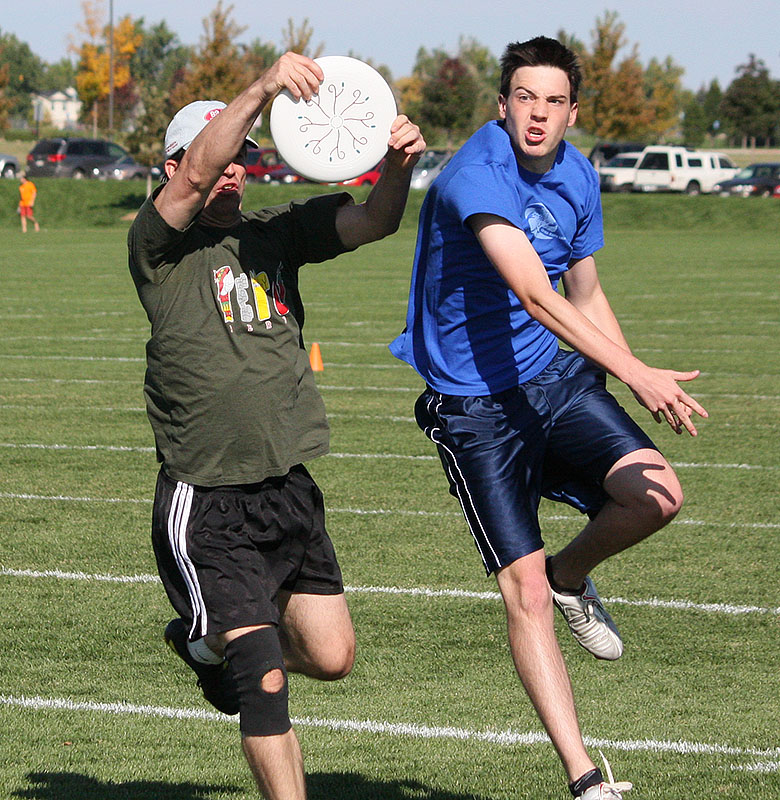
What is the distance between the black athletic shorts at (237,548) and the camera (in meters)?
3.89

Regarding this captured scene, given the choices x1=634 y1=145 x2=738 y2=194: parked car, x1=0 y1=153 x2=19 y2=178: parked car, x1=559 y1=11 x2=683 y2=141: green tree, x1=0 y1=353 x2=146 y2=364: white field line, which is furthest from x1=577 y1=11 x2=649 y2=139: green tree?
x1=0 y1=353 x2=146 y2=364: white field line

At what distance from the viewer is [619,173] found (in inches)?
2005

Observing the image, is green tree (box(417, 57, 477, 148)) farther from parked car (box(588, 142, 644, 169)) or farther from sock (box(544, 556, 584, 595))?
sock (box(544, 556, 584, 595))

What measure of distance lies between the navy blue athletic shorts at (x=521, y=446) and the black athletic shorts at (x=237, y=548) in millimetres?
533

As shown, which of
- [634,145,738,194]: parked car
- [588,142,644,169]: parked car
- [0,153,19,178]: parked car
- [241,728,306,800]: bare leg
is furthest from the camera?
[588,142,644,169]: parked car

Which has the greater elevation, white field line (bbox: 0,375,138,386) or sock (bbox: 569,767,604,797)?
sock (bbox: 569,767,604,797)

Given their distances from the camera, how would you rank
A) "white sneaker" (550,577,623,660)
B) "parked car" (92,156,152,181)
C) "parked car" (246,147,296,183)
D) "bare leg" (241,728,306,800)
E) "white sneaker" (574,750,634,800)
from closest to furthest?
"bare leg" (241,728,306,800)
"white sneaker" (574,750,634,800)
"white sneaker" (550,577,623,660)
"parked car" (246,147,296,183)
"parked car" (92,156,152,181)

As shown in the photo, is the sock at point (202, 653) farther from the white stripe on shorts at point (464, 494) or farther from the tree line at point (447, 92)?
the tree line at point (447, 92)

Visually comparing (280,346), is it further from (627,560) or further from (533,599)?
(627,560)

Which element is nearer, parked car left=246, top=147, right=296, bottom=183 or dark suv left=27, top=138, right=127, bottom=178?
parked car left=246, top=147, right=296, bottom=183

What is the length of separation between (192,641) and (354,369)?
9.80 meters

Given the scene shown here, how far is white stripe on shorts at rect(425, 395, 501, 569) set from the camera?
437 cm

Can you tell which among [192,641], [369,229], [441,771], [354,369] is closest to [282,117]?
[369,229]

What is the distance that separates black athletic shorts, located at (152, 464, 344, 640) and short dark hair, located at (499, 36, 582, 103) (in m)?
1.49
